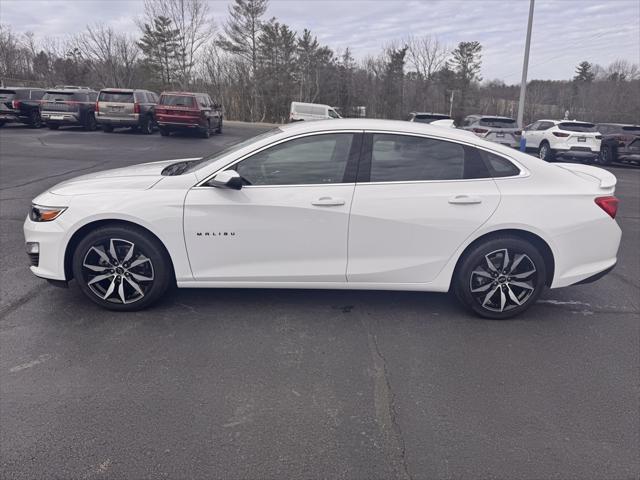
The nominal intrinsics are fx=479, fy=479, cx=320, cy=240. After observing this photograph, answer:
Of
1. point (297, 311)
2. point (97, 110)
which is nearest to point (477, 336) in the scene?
point (297, 311)

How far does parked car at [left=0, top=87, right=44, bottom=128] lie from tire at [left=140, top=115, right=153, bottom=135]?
458 cm

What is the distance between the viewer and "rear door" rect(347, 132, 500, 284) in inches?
151

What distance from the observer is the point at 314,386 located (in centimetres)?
307

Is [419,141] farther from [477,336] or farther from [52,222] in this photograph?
[52,222]

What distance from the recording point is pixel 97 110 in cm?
2053

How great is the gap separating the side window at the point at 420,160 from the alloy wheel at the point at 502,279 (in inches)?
28.3

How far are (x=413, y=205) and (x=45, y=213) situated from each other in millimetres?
2969

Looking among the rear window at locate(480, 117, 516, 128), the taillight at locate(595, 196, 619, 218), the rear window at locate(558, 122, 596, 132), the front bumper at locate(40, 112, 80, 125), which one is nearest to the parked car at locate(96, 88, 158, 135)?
the front bumper at locate(40, 112, 80, 125)

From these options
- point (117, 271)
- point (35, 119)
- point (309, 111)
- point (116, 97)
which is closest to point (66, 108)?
point (116, 97)

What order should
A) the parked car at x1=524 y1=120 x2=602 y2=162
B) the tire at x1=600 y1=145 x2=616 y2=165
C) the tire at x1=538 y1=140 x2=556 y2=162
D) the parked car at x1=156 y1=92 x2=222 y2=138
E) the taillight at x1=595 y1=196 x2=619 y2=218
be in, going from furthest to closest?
the parked car at x1=156 y1=92 x2=222 y2=138 < the tire at x1=538 y1=140 x2=556 y2=162 < the parked car at x1=524 y1=120 x2=602 y2=162 < the tire at x1=600 y1=145 x2=616 y2=165 < the taillight at x1=595 y1=196 x2=619 y2=218

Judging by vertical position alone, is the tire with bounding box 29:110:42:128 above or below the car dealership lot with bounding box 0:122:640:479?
above

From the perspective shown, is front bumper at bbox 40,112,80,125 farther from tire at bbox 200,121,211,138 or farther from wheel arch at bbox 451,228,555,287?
wheel arch at bbox 451,228,555,287

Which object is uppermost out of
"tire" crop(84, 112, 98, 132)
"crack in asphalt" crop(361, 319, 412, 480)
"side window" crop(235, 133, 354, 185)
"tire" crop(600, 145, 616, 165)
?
"tire" crop(84, 112, 98, 132)

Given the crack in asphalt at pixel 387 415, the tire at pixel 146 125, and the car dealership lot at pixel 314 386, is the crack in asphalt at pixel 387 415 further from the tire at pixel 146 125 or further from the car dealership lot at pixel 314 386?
the tire at pixel 146 125
